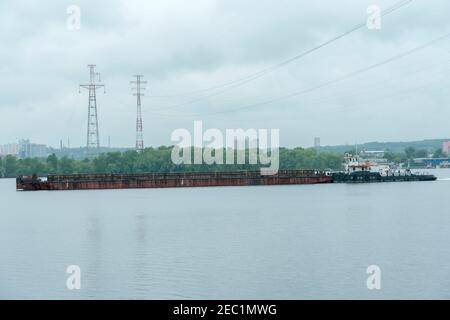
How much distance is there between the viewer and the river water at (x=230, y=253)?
30734mm

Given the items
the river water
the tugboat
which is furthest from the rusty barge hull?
the river water

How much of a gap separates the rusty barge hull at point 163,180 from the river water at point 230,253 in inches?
2263

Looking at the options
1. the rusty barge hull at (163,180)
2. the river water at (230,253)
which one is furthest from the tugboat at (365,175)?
the river water at (230,253)

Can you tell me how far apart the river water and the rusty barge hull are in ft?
189

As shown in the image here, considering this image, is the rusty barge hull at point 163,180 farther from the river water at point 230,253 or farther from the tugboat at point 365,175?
the river water at point 230,253

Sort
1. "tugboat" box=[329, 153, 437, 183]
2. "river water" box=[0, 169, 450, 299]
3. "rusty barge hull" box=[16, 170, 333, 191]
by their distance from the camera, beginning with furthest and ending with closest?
"rusty barge hull" box=[16, 170, 333, 191], "tugboat" box=[329, 153, 437, 183], "river water" box=[0, 169, 450, 299]

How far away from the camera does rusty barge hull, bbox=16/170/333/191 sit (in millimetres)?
128375

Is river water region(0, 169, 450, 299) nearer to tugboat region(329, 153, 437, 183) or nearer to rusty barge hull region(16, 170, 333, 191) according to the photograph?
tugboat region(329, 153, 437, 183)

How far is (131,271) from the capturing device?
3525 cm

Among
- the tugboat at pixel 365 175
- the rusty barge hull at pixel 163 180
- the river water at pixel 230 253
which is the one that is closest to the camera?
the river water at pixel 230 253

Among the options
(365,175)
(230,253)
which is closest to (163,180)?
(365,175)

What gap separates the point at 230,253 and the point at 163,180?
89.6 m

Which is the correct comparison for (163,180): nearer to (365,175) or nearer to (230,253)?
(365,175)
